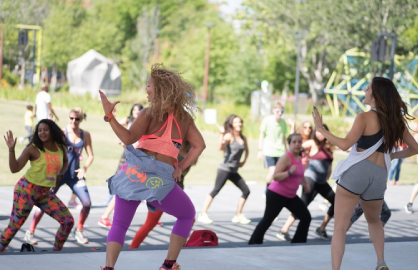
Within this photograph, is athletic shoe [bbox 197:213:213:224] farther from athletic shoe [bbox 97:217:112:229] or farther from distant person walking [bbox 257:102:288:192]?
distant person walking [bbox 257:102:288:192]

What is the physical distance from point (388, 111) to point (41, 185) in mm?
3416

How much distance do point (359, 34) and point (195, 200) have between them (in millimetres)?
23325

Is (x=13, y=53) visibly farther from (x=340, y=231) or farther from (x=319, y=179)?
(x=340, y=231)

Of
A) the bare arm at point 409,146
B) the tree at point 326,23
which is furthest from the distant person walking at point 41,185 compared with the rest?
the tree at point 326,23

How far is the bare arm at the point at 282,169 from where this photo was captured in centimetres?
731

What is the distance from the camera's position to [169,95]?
4.45 metres

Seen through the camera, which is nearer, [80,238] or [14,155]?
[14,155]

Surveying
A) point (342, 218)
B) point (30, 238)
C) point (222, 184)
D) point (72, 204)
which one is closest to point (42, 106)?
point (72, 204)

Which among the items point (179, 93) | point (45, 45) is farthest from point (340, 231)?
point (45, 45)

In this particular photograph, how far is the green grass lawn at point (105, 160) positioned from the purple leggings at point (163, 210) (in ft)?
27.1

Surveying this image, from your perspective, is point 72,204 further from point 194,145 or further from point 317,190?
point 194,145

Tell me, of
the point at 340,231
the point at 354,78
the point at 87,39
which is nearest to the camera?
the point at 340,231

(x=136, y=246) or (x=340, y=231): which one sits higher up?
(x=340, y=231)

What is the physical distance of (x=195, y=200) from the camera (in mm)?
11414
